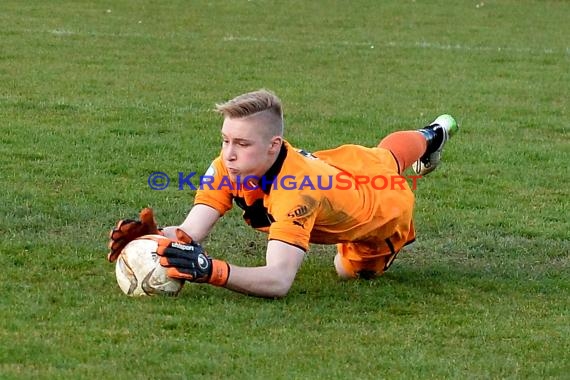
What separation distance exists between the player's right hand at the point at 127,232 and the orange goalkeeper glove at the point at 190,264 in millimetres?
424

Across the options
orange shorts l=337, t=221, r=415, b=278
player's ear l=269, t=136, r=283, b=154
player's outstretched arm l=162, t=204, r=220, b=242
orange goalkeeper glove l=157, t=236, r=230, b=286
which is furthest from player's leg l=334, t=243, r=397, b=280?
orange goalkeeper glove l=157, t=236, r=230, b=286

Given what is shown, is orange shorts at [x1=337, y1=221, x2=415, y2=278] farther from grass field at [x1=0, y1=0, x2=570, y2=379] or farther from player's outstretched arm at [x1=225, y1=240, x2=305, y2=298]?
player's outstretched arm at [x1=225, y1=240, x2=305, y2=298]

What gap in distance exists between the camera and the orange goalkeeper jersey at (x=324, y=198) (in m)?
5.92

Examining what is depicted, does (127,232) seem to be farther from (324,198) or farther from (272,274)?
(324,198)

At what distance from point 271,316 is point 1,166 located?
4075 millimetres

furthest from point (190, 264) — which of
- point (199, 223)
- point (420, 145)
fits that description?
point (420, 145)

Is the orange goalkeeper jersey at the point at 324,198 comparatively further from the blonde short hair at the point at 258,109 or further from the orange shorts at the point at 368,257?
the blonde short hair at the point at 258,109

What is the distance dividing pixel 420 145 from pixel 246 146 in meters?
1.78

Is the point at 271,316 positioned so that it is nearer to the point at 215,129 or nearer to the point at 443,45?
the point at 215,129

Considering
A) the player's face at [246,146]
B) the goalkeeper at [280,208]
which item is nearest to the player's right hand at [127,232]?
the goalkeeper at [280,208]

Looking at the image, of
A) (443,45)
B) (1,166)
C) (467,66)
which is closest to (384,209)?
(1,166)

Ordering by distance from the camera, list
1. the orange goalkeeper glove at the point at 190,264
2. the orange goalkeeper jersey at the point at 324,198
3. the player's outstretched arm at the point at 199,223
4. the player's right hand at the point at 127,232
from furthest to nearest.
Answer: the player's outstretched arm at the point at 199,223 → the player's right hand at the point at 127,232 → the orange goalkeeper jersey at the point at 324,198 → the orange goalkeeper glove at the point at 190,264

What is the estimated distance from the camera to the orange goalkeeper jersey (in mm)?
5922

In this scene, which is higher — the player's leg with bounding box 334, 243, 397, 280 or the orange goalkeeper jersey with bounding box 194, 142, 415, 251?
the orange goalkeeper jersey with bounding box 194, 142, 415, 251
